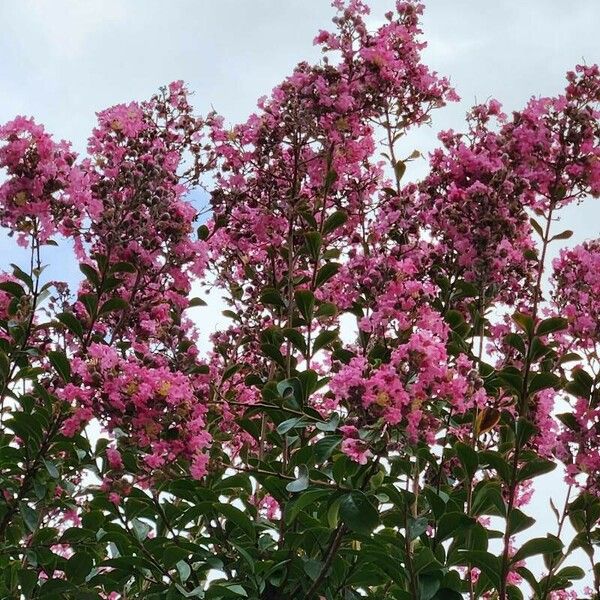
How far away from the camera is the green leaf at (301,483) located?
2467mm

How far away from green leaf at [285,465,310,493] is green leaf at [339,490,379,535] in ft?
0.43

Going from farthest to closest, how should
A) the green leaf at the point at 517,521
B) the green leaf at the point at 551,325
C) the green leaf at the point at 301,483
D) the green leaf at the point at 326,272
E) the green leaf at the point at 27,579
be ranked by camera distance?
the green leaf at the point at 326,272
the green leaf at the point at 27,579
the green leaf at the point at 551,325
the green leaf at the point at 517,521
the green leaf at the point at 301,483

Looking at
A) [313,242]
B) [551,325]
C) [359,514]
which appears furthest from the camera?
[313,242]

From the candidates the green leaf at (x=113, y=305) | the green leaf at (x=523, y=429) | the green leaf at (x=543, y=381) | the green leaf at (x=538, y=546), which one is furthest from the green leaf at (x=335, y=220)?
the green leaf at (x=538, y=546)

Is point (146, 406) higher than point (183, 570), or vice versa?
point (146, 406)

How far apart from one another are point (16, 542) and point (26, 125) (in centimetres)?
161

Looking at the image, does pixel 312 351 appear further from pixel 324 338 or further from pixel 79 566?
pixel 79 566

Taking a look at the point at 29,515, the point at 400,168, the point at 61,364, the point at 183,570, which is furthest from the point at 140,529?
the point at 400,168

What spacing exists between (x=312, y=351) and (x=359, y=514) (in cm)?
95

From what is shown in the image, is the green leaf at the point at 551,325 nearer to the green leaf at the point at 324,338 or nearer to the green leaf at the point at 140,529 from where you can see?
the green leaf at the point at 324,338

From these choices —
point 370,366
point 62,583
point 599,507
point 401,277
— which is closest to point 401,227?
point 401,277

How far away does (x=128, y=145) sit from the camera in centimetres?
356

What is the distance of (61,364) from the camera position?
2951 mm

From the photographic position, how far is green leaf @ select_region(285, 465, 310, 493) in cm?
247
